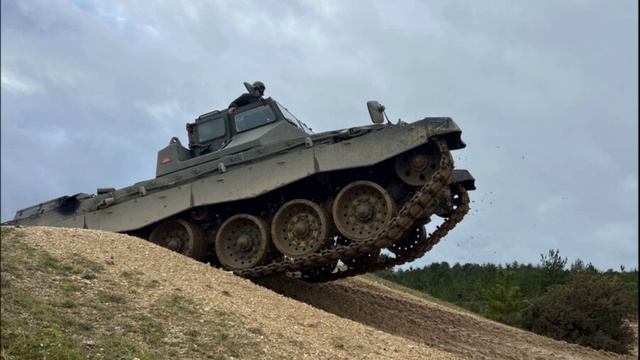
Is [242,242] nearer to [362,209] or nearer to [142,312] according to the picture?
[362,209]

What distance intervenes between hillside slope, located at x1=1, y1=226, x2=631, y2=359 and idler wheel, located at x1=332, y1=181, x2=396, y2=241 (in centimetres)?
173

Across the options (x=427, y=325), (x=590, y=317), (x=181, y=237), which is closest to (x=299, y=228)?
(x=181, y=237)

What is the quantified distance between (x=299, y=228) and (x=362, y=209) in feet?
4.20

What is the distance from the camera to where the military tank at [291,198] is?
13.0 m

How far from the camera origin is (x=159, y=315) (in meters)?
9.09

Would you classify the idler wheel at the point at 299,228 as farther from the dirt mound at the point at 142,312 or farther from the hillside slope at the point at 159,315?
the dirt mound at the point at 142,312

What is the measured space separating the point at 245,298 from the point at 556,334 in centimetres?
1305

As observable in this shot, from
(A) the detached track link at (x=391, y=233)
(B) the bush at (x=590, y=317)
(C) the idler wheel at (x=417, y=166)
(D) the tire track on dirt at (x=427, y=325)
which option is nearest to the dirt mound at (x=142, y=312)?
(A) the detached track link at (x=391, y=233)

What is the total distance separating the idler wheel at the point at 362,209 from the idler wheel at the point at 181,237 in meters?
3.06

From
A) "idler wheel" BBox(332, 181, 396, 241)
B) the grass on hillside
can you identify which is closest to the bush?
"idler wheel" BBox(332, 181, 396, 241)

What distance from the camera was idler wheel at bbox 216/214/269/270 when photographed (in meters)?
14.0

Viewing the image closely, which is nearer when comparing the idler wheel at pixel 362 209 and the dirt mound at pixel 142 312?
the dirt mound at pixel 142 312

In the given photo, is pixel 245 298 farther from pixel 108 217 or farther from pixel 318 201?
pixel 108 217

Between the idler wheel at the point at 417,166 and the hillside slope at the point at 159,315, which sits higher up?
the idler wheel at the point at 417,166
